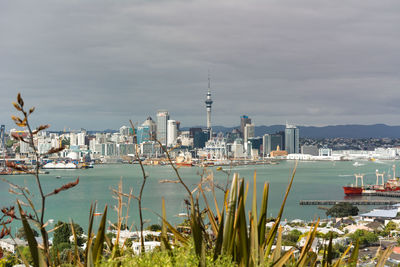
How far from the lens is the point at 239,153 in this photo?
182ft

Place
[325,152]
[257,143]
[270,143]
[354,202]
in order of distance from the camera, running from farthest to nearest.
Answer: [257,143], [270,143], [325,152], [354,202]

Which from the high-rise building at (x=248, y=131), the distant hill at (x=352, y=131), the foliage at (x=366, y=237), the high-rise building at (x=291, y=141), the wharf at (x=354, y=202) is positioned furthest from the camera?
the distant hill at (x=352, y=131)

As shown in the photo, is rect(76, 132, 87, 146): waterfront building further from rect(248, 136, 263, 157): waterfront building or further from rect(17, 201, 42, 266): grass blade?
rect(17, 201, 42, 266): grass blade

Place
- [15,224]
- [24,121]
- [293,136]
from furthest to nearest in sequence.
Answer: [293,136]
[15,224]
[24,121]

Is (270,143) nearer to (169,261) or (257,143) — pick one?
(257,143)

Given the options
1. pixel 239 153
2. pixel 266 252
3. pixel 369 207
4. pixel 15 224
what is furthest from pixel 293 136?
pixel 266 252

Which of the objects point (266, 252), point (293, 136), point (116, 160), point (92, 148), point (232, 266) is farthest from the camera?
point (293, 136)

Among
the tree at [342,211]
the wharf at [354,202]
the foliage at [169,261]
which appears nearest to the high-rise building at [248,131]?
the wharf at [354,202]

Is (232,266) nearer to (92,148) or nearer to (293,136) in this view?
(92,148)

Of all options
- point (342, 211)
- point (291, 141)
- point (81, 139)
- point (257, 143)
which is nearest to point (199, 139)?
point (257, 143)

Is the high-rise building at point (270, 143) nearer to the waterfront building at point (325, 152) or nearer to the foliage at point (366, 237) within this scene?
the waterfront building at point (325, 152)

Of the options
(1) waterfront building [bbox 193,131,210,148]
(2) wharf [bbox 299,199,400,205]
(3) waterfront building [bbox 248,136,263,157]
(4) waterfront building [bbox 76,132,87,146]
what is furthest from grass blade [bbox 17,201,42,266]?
(1) waterfront building [bbox 193,131,210,148]

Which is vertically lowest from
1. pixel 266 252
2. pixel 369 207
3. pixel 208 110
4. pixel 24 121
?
pixel 369 207

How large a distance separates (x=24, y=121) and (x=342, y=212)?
1413 centimetres
